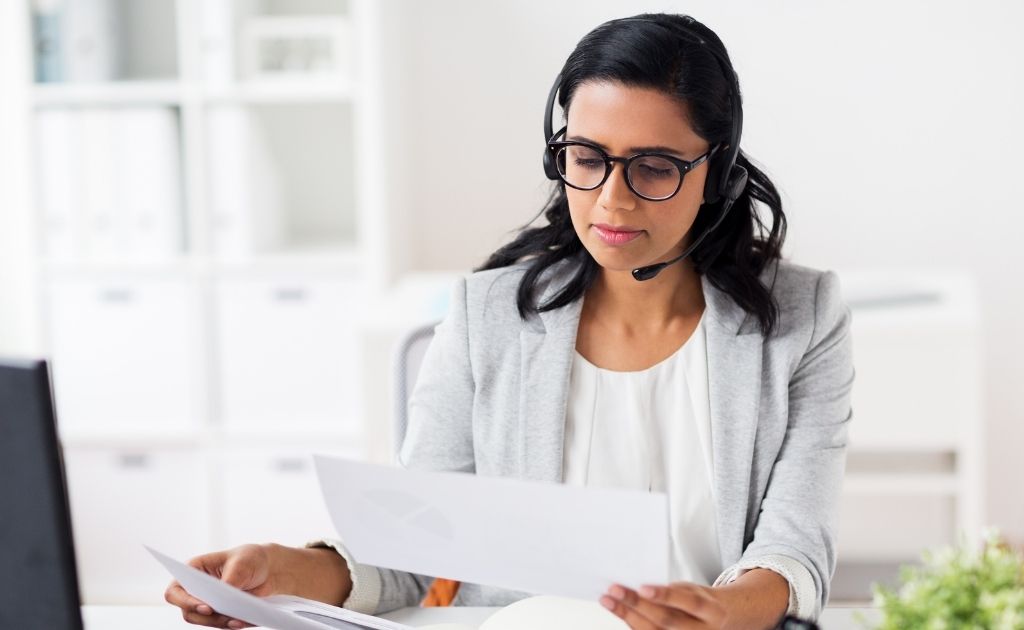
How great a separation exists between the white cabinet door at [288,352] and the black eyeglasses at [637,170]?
1.47 meters

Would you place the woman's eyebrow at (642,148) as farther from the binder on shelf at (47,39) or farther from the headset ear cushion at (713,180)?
the binder on shelf at (47,39)

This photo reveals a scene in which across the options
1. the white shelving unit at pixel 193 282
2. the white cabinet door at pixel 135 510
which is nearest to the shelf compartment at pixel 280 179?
the white shelving unit at pixel 193 282

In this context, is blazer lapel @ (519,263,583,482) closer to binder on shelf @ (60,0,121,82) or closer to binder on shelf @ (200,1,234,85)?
binder on shelf @ (200,1,234,85)

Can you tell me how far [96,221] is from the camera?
2539 mm

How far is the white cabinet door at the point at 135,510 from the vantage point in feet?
8.61

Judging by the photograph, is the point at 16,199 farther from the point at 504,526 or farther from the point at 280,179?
the point at 504,526

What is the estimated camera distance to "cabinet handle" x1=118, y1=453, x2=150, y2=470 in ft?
8.64

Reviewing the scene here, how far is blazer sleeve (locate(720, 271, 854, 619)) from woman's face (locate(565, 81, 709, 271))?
0.70 feet

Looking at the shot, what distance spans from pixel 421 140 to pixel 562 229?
1.51 meters

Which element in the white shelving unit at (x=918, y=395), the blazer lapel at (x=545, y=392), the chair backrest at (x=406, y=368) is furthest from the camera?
the white shelving unit at (x=918, y=395)

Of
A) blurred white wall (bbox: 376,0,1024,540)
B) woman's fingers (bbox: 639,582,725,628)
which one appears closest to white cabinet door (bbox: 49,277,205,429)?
blurred white wall (bbox: 376,0,1024,540)

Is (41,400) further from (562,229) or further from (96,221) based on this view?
(96,221)

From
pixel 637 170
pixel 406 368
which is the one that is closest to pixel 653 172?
pixel 637 170

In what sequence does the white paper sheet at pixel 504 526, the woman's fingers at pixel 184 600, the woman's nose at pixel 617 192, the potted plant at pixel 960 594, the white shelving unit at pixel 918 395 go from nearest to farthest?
1. the potted plant at pixel 960 594
2. the white paper sheet at pixel 504 526
3. the woman's fingers at pixel 184 600
4. the woman's nose at pixel 617 192
5. the white shelving unit at pixel 918 395
